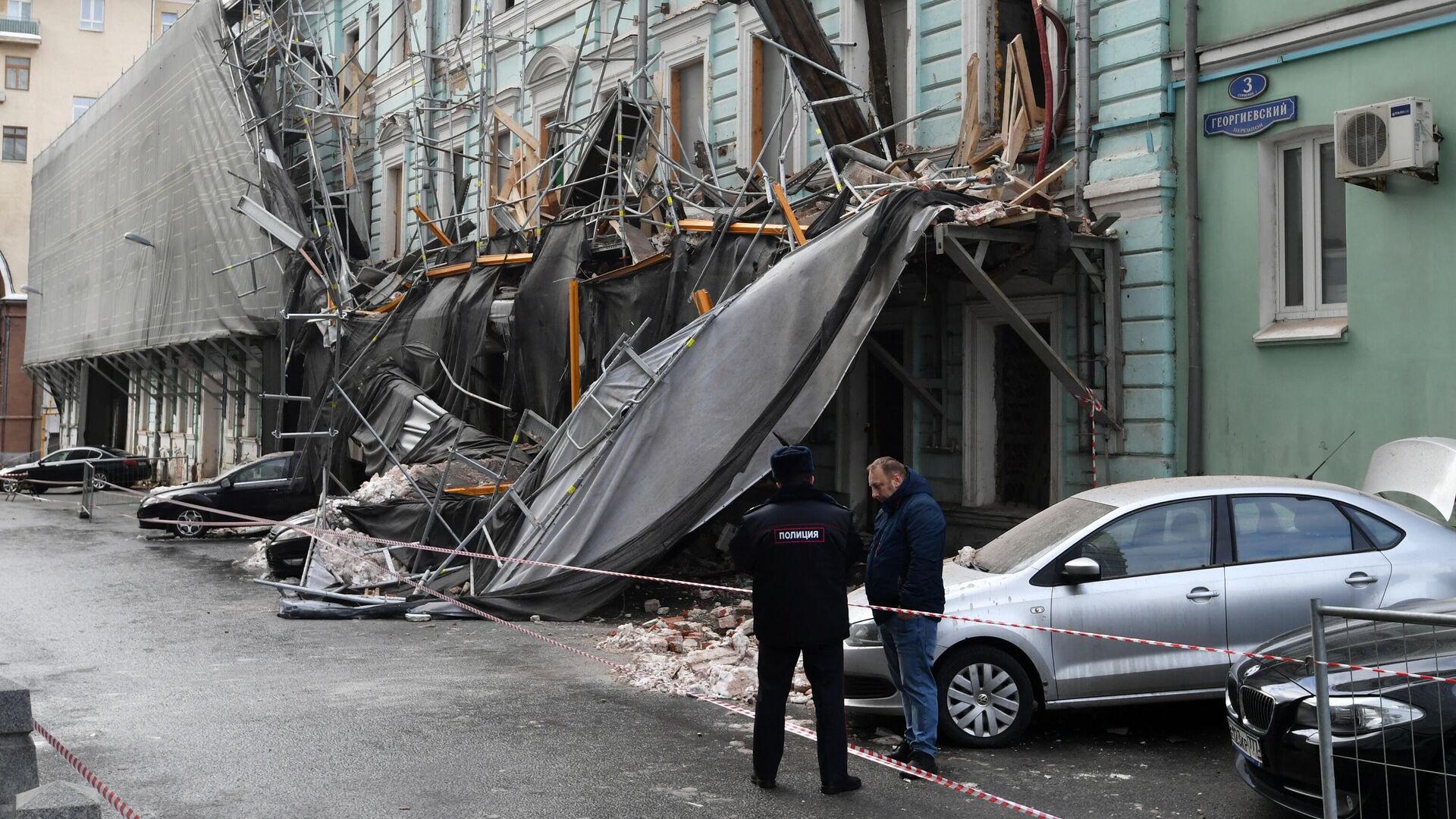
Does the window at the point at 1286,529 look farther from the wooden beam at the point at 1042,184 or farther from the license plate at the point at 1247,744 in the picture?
the wooden beam at the point at 1042,184

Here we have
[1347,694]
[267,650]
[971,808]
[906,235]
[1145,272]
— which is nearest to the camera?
[1347,694]

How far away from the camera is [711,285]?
13.5 metres

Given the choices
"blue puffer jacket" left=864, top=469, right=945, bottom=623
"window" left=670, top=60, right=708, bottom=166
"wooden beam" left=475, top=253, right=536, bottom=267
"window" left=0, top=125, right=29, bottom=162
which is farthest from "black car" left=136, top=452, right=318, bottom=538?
"window" left=0, top=125, right=29, bottom=162

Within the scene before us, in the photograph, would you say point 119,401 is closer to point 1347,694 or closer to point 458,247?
point 458,247

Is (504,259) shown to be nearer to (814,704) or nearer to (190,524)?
(190,524)

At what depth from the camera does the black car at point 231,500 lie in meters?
20.9

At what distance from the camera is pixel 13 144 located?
60.6 meters

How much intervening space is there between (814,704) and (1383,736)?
7.92ft

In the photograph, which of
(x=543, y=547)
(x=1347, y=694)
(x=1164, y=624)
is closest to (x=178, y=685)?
(x=543, y=547)

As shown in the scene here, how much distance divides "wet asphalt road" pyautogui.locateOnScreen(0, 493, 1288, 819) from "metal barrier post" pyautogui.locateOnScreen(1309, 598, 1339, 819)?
1.19 m

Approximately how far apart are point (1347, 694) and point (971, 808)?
5.60 feet

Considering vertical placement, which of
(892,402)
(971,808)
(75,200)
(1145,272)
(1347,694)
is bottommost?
(971,808)

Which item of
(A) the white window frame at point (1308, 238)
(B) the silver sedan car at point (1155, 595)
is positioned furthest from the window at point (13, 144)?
(B) the silver sedan car at point (1155, 595)

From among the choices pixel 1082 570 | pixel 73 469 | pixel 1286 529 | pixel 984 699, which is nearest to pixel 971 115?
pixel 1286 529
